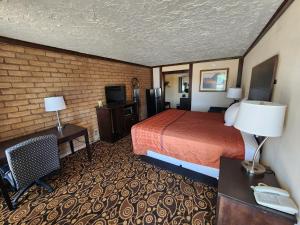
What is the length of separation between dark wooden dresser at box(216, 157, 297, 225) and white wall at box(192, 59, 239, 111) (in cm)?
361

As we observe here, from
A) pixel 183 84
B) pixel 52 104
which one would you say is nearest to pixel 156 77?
pixel 183 84

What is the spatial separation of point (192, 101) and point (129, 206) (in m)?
4.15

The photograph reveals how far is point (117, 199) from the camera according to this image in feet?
5.78

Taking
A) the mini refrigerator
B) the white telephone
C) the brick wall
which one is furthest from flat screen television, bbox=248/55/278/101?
the mini refrigerator

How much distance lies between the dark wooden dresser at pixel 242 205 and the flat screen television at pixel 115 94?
3047 millimetres

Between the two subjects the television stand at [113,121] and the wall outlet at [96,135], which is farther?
the wall outlet at [96,135]

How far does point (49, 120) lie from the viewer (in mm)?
2584

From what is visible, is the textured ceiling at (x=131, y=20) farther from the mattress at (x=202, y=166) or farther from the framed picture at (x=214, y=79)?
the framed picture at (x=214, y=79)

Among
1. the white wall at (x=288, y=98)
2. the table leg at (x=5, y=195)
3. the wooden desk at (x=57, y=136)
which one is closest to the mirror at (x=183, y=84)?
the white wall at (x=288, y=98)

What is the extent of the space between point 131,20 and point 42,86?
6.71 feet

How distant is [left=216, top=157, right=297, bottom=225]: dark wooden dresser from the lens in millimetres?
932

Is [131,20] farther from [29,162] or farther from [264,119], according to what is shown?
[29,162]

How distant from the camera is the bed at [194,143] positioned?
5.72 feet

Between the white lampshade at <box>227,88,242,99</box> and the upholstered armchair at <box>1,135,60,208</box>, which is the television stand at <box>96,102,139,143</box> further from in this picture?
the white lampshade at <box>227,88,242,99</box>
